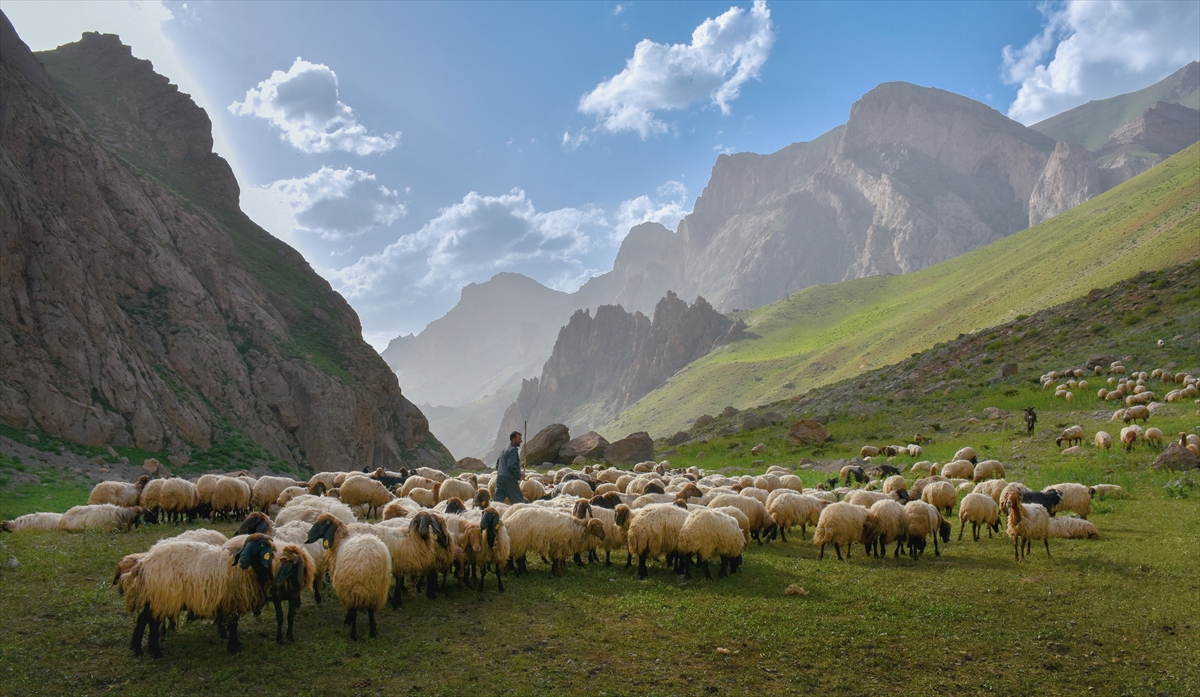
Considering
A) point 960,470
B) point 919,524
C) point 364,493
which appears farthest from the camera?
point 960,470

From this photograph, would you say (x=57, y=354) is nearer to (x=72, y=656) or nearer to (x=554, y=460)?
(x=554, y=460)

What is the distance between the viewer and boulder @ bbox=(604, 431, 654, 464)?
44562 millimetres

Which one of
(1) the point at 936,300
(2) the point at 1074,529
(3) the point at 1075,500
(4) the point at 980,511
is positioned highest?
(1) the point at 936,300

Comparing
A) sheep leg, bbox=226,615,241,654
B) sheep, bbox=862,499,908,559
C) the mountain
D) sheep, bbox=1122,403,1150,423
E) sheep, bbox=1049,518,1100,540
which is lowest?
sheep leg, bbox=226,615,241,654

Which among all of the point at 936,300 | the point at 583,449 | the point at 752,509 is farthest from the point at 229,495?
the point at 936,300

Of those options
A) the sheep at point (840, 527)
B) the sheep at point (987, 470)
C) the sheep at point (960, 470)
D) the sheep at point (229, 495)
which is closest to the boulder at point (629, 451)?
the sheep at point (960, 470)

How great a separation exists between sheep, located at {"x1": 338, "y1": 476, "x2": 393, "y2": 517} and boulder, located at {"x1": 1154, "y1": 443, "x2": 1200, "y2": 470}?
25008 millimetres

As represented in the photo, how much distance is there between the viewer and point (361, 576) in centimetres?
956

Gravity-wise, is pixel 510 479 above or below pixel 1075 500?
above

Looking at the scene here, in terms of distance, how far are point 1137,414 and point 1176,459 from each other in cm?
624

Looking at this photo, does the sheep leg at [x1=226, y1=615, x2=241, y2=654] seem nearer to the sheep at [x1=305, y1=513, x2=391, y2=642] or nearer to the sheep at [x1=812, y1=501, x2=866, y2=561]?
the sheep at [x1=305, y1=513, x2=391, y2=642]

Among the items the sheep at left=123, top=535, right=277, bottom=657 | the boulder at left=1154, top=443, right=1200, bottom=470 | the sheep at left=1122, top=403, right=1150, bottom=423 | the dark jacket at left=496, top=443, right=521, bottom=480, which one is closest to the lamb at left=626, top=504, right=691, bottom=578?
the dark jacket at left=496, top=443, right=521, bottom=480

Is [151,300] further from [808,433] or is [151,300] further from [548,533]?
[808,433]

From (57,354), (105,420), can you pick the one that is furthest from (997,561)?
(57,354)
